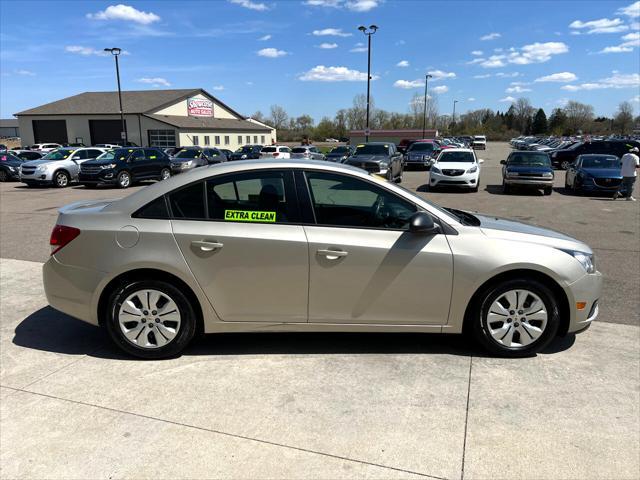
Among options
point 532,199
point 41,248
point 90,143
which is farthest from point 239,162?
point 90,143

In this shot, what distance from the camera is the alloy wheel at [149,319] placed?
3.82m

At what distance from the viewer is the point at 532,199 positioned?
16.3 meters

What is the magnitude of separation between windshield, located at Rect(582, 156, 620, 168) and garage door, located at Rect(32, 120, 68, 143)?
62.7m

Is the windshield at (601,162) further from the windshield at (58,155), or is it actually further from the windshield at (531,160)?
the windshield at (58,155)

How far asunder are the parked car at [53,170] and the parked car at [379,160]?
477 inches

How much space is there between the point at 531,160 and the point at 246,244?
17.3 metres

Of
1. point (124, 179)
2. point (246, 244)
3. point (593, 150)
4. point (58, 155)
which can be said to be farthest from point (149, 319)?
point (593, 150)

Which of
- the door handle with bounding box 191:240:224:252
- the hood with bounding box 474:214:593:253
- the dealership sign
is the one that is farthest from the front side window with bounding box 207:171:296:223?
the dealership sign

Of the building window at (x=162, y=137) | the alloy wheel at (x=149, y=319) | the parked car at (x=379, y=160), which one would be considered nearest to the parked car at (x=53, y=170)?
the parked car at (x=379, y=160)

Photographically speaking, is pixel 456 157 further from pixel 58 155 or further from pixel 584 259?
pixel 58 155

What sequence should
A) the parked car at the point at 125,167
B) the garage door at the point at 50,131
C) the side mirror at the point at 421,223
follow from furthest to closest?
1. the garage door at the point at 50,131
2. the parked car at the point at 125,167
3. the side mirror at the point at 421,223

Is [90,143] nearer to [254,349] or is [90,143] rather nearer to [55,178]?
[55,178]

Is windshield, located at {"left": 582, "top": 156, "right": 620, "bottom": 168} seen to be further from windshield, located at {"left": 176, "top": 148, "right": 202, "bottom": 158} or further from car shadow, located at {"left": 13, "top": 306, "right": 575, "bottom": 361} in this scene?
windshield, located at {"left": 176, "top": 148, "right": 202, "bottom": 158}

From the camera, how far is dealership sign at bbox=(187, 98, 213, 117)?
219 feet
